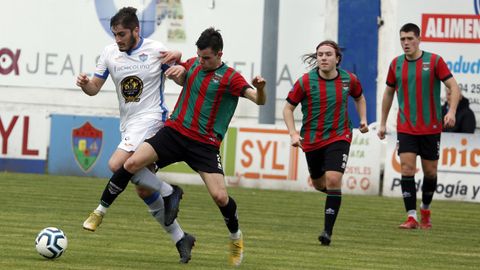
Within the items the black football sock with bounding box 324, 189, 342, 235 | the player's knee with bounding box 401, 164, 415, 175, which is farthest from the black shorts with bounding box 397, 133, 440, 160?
the black football sock with bounding box 324, 189, 342, 235

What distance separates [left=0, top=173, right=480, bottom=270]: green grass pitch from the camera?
11156 mm

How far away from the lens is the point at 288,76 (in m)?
24.5

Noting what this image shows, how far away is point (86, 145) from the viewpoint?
73.0 feet

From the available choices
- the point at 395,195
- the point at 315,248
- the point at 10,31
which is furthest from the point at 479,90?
the point at 315,248

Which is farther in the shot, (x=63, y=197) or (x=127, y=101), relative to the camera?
(x=63, y=197)

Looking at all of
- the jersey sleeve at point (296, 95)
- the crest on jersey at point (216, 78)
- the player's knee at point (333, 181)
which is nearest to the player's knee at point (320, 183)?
the player's knee at point (333, 181)

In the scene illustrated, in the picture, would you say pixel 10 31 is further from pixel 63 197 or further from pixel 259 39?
pixel 63 197

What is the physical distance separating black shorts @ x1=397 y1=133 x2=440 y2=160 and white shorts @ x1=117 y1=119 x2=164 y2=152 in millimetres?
4414

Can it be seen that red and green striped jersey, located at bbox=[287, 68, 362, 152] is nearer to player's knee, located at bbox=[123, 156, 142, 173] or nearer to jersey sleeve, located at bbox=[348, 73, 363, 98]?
jersey sleeve, located at bbox=[348, 73, 363, 98]

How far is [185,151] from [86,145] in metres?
11.3

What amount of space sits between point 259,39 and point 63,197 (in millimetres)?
8074

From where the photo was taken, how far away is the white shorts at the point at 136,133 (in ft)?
37.6

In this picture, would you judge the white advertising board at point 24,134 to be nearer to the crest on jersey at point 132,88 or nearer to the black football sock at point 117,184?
the crest on jersey at point 132,88

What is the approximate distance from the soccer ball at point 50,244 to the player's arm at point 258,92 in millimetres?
1939
